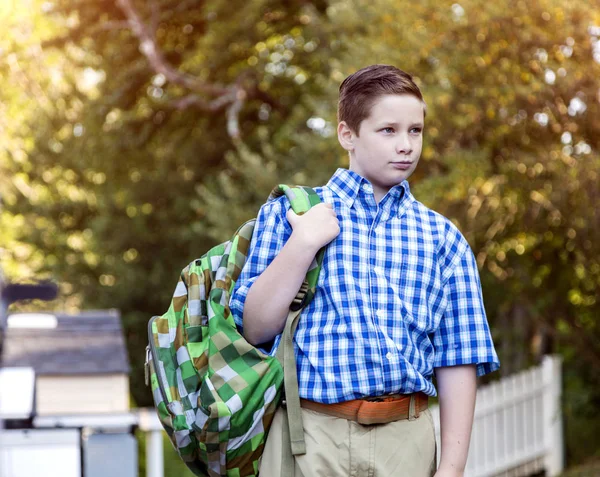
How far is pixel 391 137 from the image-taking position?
6.59 ft

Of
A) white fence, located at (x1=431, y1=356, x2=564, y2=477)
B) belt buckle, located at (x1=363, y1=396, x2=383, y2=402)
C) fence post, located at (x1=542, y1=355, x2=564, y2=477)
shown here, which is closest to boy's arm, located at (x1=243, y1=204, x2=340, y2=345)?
belt buckle, located at (x1=363, y1=396, x2=383, y2=402)

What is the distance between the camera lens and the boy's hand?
191 cm

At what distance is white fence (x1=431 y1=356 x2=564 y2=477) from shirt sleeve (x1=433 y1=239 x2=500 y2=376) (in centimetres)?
533

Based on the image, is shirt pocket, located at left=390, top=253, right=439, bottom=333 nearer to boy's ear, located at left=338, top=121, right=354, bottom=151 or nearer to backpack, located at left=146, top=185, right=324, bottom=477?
backpack, located at left=146, top=185, right=324, bottom=477

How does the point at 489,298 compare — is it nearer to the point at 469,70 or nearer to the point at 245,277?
the point at 469,70

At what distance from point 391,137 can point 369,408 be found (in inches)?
22.8

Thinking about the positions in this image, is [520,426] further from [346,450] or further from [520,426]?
[346,450]

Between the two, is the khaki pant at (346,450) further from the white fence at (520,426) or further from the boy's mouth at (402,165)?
the white fence at (520,426)

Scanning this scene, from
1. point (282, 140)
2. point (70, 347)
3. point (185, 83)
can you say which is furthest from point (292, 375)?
point (185, 83)

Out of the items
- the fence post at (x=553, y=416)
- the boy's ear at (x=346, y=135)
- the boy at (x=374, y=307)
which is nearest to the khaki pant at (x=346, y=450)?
the boy at (x=374, y=307)

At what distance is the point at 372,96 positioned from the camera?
6.64ft

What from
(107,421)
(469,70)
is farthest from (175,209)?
(107,421)

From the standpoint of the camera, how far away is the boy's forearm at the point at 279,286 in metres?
1.89

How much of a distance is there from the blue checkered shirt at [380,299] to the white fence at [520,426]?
522 centimetres
